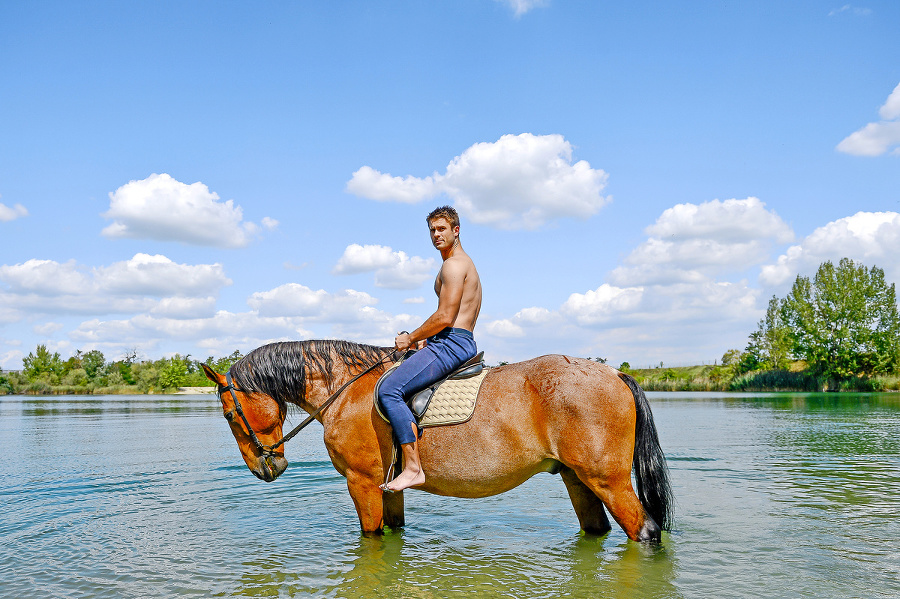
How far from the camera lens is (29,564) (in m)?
5.30

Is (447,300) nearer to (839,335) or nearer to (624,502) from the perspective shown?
(624,502)

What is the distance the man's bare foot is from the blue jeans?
0.26 meters

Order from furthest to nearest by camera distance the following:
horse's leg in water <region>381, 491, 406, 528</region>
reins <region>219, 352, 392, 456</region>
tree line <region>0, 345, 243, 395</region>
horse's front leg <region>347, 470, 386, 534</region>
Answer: tree line <region>0, 345, 243, 395</region> < horse's leg in water <region>381, 491, 406, 528</region> < reins <region>219, 352, 392, 456</region> < horse's front leg <region>347, 470, 386, 534</region>

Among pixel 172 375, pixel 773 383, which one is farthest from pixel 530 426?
pixel 172 375

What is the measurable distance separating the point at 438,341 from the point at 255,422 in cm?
211

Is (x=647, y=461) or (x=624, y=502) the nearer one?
(x=624, y=502)

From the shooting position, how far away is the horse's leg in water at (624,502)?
496cm

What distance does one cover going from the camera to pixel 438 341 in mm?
5215

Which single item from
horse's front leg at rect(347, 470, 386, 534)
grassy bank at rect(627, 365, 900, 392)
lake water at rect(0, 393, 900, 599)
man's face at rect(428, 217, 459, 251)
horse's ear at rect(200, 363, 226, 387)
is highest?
man's face at rect(428, 217, 459, 251)

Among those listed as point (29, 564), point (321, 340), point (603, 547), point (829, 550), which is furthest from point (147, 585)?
point (829, 550)

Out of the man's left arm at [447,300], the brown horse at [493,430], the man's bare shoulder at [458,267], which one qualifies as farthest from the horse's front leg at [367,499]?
the man's bare shoulder at [458,267]

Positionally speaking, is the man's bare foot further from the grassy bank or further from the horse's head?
the grassy bank

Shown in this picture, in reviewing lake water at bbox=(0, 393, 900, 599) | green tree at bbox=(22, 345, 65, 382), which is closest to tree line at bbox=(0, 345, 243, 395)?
green tree at bbox=(22, 345, 65, 382)

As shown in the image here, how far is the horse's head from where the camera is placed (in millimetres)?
5770
